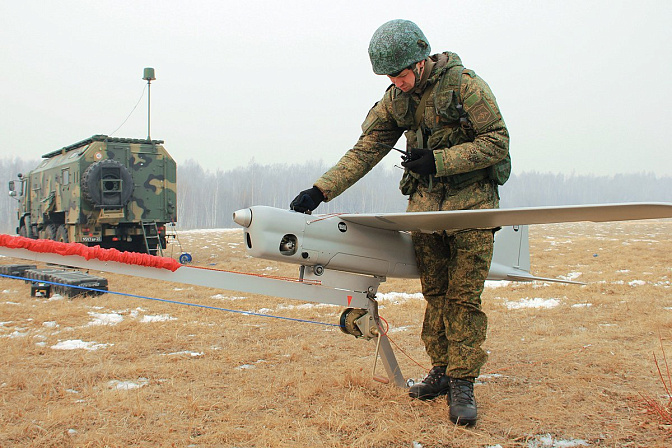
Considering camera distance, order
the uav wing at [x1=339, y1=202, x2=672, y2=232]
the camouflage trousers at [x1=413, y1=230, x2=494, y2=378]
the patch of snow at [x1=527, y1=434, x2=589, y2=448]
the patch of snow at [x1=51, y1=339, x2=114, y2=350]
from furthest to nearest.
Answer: the patch of snow at [x1=51, y1=339, x2=114, y2=350]
the camouflage trousers at [x1=413, y1=230, x2=494, y2=378]
the patch of snow at [x1=527, y1=434, x2=589, y2=448]
the uav wing at [x1=339, y1=202, x2=672, y2=232]

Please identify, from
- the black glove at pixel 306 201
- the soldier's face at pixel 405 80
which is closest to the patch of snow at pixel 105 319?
the black glove at pixel 306 201

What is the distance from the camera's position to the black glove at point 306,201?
334 centimetres

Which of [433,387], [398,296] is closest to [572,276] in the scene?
[398,296]

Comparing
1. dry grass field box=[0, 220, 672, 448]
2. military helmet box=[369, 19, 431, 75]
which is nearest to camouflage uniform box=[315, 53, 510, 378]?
military helmet box=[369, 19, 431, 75]

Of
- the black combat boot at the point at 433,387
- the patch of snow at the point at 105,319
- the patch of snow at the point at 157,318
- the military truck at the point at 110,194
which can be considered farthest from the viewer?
the military truck at the point at 110,194

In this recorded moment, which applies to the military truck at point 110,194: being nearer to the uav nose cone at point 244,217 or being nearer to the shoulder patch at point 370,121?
the shoulder patch at point 370,121

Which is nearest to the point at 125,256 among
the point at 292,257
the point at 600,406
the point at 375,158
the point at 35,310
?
the point at 292,257

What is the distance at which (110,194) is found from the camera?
13.3 meters

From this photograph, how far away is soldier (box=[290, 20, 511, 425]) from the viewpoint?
3.19m

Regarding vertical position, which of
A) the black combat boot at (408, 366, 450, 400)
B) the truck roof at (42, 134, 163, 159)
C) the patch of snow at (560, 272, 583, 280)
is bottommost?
the black combat boot at (408, 366, 450, 400)

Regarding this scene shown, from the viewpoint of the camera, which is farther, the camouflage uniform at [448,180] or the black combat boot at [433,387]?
the black combat boot at [433,387]

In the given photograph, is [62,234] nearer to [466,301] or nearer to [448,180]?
[448,180]

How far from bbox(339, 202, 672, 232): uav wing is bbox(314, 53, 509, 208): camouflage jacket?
325mm

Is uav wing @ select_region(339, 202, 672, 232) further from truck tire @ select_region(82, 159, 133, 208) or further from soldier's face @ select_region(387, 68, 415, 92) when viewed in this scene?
truck tire @ select_region(82, 159, 133, 208)
